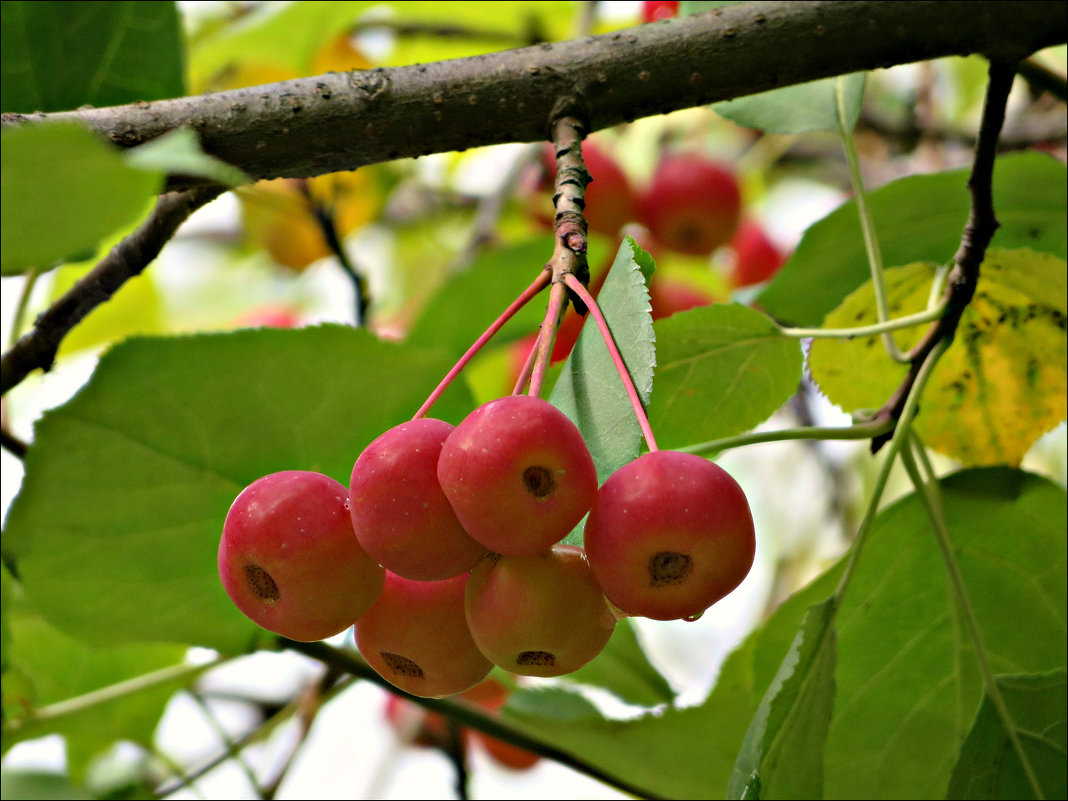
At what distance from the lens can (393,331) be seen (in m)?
1.91

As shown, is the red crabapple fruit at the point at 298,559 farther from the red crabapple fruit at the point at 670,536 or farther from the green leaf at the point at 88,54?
the green leaf at the point at 88,54

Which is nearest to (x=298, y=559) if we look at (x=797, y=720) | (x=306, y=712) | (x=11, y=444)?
(x=797, y=720)

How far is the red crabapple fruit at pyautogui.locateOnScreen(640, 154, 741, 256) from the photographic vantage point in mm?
1831

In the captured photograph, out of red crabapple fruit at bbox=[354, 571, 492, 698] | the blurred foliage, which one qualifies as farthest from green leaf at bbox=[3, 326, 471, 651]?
red crabapple fruit at bbox=[354, 571, 492, 698]

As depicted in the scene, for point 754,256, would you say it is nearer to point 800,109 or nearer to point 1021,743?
point 800,109

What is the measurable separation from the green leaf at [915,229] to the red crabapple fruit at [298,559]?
61 centimetres

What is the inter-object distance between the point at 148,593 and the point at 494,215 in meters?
1.11

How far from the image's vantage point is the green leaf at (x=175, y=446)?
0.84m

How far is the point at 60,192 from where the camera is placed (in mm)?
448

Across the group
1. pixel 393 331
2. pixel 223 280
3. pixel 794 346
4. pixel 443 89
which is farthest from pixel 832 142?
pixel 443 89

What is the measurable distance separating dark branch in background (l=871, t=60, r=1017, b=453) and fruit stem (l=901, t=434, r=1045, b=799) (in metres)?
0.06

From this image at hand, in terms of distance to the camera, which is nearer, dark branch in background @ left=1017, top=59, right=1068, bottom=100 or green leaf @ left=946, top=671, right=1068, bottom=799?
green leaf @ left=946, top=671, right=1068, bottom=799

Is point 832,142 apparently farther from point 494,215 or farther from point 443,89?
point 443,89

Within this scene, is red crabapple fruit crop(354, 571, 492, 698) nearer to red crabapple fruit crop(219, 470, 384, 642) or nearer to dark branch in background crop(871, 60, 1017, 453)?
A: red crabapple fruit crop(219, 470, 384, 642)
